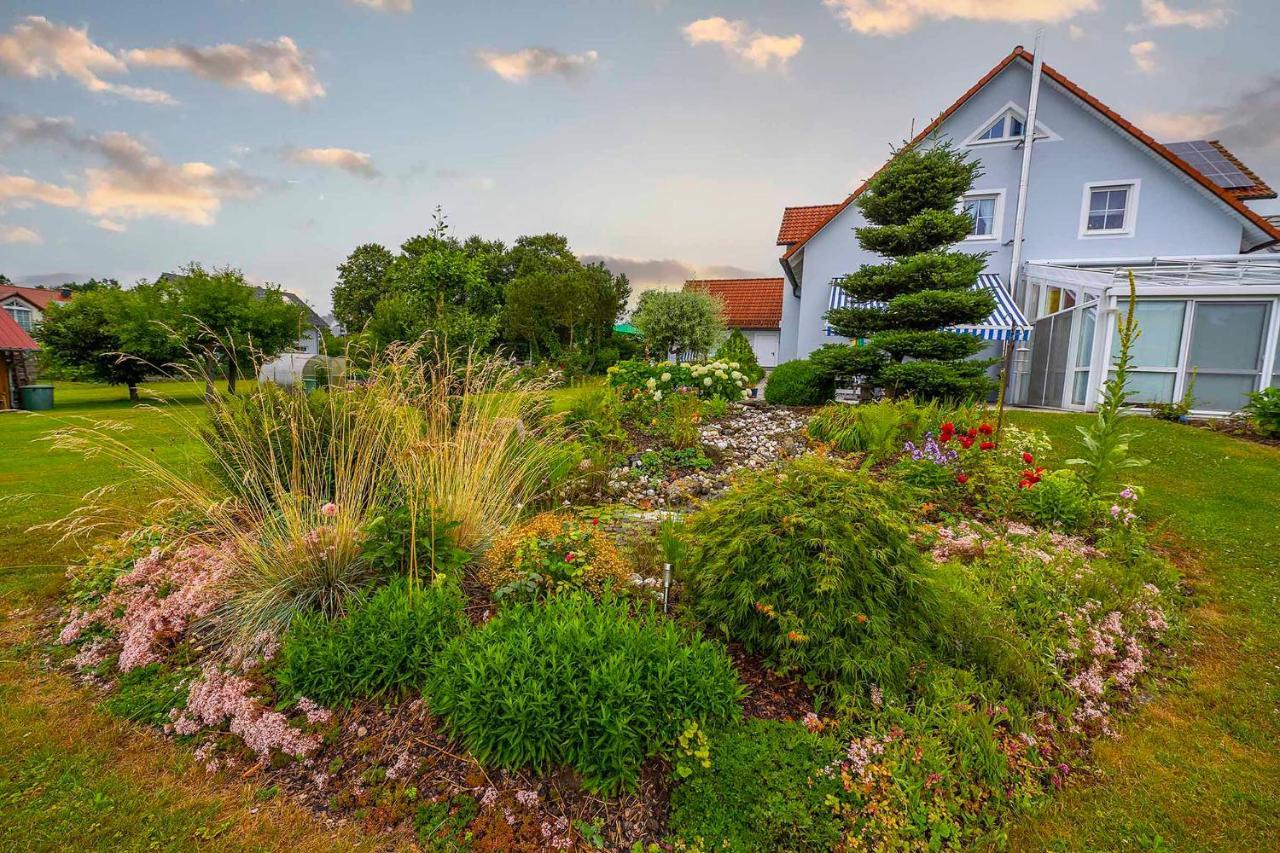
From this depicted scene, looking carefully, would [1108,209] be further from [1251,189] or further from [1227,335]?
[1227,335]

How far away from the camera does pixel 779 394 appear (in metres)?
11.2

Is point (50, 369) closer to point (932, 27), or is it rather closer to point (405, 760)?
point (405, 760)

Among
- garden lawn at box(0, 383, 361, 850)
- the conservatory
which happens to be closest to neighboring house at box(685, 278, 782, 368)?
the conservatory

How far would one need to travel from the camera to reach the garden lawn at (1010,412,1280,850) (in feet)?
6.61

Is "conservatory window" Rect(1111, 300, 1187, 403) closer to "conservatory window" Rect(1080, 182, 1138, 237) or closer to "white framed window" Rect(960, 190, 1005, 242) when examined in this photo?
"conservatory window" Rect(1080, 182, 1138, 237)

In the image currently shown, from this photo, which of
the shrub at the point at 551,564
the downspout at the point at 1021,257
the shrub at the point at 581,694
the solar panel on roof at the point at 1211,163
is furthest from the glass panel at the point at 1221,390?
the shrub at the point at 581,694

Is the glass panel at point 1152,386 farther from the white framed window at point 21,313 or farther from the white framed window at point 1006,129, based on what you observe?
the white framed window at point 21,313

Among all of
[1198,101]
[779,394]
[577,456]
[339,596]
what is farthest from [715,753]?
[1198,101]

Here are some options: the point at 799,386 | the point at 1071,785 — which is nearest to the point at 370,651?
the point at 1071,785

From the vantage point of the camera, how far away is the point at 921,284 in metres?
9.99

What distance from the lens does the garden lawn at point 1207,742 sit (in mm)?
2016

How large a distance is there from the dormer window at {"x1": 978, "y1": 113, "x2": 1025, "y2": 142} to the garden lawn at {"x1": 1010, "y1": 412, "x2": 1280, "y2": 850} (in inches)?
476

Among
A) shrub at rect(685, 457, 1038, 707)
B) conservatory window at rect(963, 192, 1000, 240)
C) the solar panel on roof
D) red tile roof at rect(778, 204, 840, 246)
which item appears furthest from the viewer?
red tile roof at rect(778, 204, 840, 246)

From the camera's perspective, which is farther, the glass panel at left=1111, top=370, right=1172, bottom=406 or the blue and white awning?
the blue and white awning
